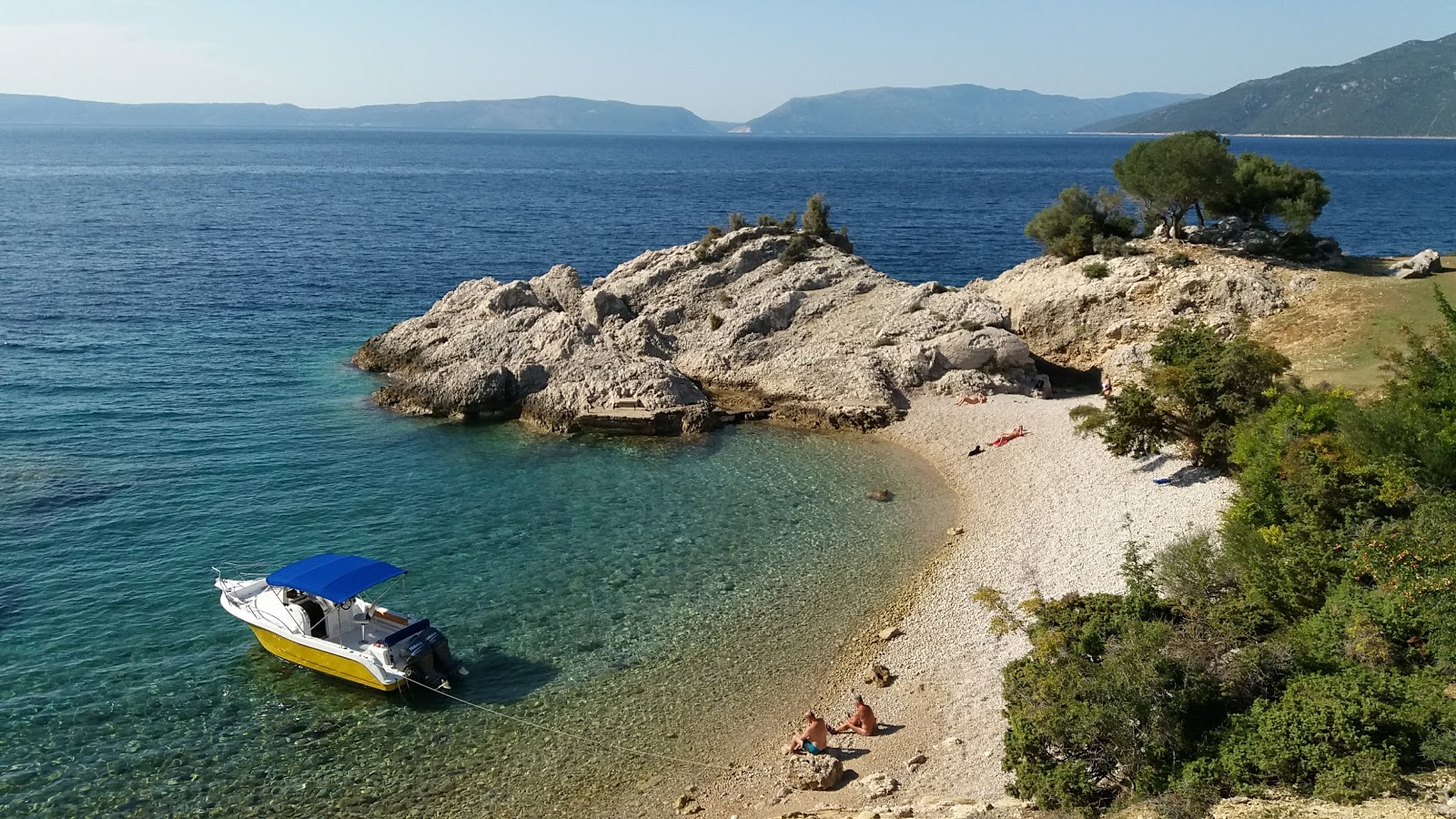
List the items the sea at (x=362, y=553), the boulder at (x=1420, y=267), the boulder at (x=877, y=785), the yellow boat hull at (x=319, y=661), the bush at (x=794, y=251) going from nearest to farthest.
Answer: the boulder at (x=877, y=785), the sea at (x=362, y=553), the yellow boat hull at (x=319, y=661), the boulder at (x=1420, y=267), the bush at (x=794, y=251)

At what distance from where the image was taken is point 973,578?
91.9 feet

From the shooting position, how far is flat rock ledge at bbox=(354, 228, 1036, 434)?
141 ft

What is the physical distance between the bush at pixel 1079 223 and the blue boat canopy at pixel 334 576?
42969mm

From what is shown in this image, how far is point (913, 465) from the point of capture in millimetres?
38062

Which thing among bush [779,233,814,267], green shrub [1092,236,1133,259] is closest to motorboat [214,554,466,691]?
bush [779,233,814,267]

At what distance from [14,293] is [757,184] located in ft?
386

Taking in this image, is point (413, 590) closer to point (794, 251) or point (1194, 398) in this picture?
point (1194, 398)

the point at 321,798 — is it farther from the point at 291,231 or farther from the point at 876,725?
the point at 291,231

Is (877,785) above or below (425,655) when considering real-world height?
below

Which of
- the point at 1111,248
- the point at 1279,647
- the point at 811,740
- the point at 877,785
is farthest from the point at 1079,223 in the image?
the point at 877,785

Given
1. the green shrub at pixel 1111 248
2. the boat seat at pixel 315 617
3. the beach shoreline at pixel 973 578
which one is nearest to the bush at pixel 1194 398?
the beach shoreline at pixel 973 578

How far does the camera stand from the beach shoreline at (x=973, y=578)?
64.0 feet

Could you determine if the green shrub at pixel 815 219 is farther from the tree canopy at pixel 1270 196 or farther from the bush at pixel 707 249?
the tree canopy at pixel 1270 196

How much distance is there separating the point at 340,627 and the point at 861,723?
13508mm
